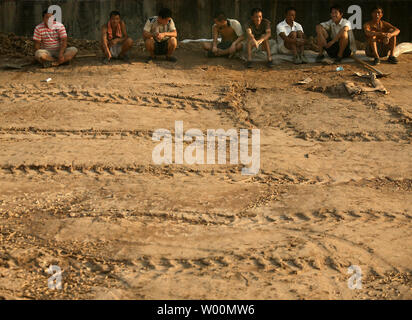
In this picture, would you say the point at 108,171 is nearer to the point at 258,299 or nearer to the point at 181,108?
the point at 181,108

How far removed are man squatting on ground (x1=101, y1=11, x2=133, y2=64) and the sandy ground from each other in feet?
1.08

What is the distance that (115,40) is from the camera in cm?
915

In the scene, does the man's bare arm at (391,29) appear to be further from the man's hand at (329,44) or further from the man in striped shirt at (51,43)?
the man in striped shirt at (51,43)

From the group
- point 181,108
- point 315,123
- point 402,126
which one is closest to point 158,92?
point 181,108

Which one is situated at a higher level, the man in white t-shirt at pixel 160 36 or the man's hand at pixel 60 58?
the man in white t-shirt at pixel 160 36

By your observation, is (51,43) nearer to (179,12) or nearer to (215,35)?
(179,12)

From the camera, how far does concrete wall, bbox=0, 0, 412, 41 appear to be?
9961 mm

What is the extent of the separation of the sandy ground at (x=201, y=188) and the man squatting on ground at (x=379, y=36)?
457 millimetres

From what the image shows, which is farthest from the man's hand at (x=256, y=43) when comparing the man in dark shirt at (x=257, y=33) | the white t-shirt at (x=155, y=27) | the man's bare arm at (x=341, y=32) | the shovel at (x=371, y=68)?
the shovel at (x=371, y=68)

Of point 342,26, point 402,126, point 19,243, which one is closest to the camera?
point 19,243

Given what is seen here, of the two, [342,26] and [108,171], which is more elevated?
[342,26]

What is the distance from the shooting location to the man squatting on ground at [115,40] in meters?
9.05

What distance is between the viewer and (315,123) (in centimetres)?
727

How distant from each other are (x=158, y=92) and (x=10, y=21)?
11.8ft
